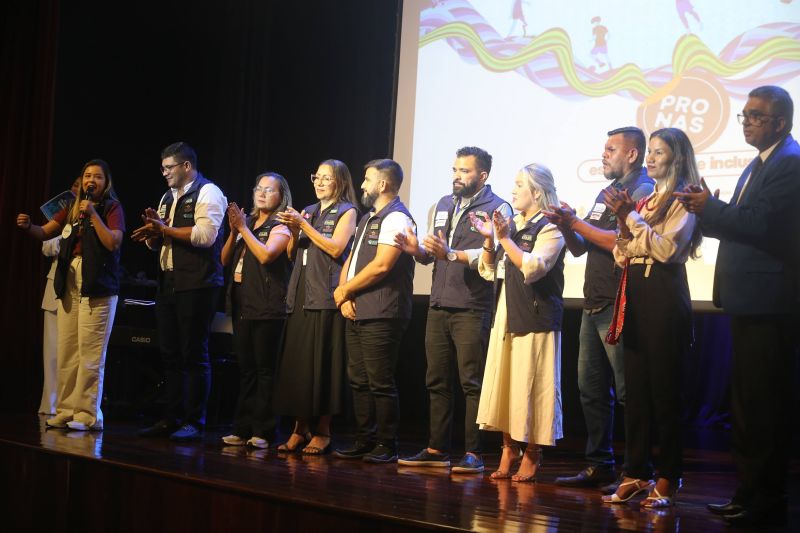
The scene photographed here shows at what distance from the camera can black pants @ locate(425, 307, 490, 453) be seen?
4.25 metres

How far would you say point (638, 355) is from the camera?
3350 mm

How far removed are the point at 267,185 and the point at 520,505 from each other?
2.49 meters

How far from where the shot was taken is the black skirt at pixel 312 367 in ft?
15.3

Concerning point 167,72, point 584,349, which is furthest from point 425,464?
point 167,72

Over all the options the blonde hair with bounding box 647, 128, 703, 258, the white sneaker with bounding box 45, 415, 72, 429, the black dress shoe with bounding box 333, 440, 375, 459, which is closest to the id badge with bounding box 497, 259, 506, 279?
the blonde hair with bounding box 647, 128, 703, 258

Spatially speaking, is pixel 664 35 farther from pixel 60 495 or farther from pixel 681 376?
pixel 60 495

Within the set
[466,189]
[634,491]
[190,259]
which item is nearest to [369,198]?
[466,189]

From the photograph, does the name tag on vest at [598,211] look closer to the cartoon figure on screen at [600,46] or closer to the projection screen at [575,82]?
the projection screen at [575,82]

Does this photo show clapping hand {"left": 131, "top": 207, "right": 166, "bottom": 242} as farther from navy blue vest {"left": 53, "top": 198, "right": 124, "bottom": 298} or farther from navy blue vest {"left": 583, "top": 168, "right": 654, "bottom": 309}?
navy blue vest {"left": 583, "top": 168, "right": 654, "bottom": 309}

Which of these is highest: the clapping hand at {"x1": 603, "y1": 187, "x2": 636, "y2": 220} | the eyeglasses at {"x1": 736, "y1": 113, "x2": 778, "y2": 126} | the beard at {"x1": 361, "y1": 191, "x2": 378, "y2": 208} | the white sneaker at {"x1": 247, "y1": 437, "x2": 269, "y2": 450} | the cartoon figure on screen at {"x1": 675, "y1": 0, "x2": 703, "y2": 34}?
the cartoon figure on screen at {"x1": 675, "y1": 0, "x2": 703, "y2": 34}

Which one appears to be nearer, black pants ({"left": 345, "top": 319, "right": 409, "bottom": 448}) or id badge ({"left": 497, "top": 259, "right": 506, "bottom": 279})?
id badge ({"left": 497, "top": 259, "right": 506, "bottom": 279})

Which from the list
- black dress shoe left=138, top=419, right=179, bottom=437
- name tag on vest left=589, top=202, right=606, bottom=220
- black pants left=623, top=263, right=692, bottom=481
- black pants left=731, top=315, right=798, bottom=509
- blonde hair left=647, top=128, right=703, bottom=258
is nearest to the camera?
black pants left=731, top=315, right=798, bottom=509

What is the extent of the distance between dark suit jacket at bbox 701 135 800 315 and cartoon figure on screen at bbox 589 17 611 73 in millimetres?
2413

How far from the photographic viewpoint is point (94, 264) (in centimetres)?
515
